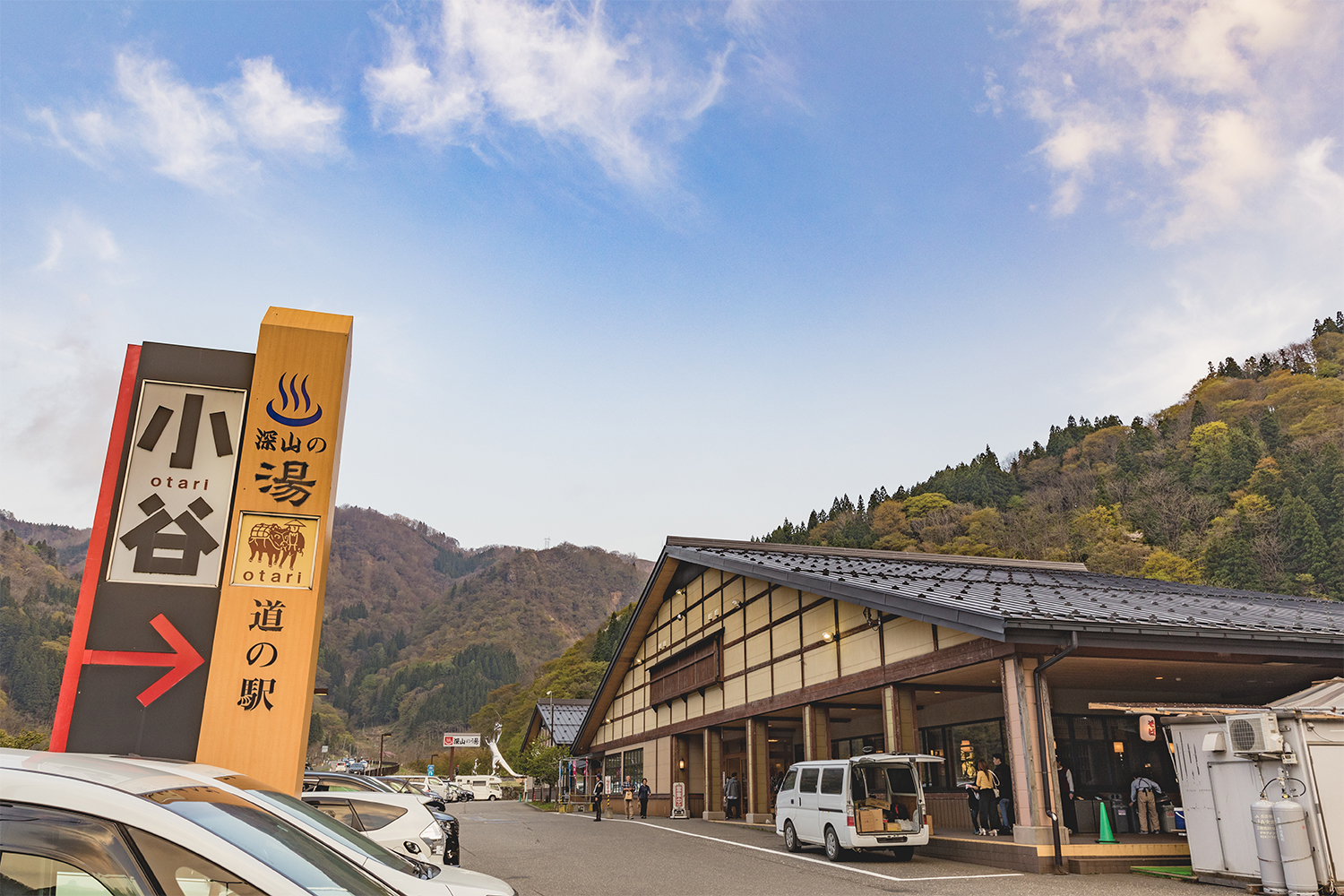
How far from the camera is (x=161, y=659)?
7582 millimetres

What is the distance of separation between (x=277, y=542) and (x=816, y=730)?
49.2ft

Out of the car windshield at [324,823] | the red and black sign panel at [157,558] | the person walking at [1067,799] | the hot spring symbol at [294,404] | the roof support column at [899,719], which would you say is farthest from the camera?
the person walking at [1067,799]

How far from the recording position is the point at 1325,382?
54844mm

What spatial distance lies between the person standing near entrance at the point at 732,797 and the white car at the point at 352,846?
22.7 metres

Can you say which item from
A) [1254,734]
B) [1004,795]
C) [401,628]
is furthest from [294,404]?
[401,628]

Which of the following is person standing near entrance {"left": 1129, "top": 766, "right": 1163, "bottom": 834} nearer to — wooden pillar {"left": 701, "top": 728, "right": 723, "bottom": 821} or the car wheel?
the car wheel

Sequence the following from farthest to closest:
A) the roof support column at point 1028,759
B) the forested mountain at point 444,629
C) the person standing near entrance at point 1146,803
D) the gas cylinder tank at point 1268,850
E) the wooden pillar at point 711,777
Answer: the forested mountain at point 444,629, the wooden pillar at point 711,777, the person standing near entrance at point 1146,803, the roof support column at point 1028,759, the gas cylinder tank at point 1268,850

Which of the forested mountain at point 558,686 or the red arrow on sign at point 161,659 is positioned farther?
the forested mountain at point 558,686

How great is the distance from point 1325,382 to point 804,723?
52.3 metres

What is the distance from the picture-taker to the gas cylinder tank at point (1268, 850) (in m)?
9.98

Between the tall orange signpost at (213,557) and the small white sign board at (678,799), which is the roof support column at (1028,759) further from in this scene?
the small white sign board at (678,799)

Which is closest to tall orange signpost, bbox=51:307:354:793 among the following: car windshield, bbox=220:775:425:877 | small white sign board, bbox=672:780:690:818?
car windshield, bbox=220:775:425:877

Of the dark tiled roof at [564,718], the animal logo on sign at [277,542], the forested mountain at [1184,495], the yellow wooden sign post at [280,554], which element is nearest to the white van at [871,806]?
the yellow wooden sign post at [280,554]

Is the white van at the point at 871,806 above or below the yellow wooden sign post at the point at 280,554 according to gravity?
below
